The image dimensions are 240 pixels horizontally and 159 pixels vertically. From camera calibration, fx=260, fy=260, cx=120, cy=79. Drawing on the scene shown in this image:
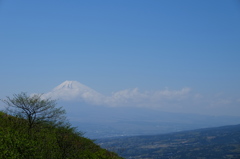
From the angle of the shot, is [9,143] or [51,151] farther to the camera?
[51,151]

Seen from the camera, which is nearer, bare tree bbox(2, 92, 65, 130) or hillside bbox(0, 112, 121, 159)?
hillside bbox(0, 112, 121, 159)

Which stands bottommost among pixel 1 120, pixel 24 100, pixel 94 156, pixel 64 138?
pixel 94 156

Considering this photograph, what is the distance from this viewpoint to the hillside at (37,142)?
26.3 metres

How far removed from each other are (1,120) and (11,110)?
16.1 feet

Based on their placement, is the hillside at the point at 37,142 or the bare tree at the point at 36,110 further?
the bare tree at the point at 36,110

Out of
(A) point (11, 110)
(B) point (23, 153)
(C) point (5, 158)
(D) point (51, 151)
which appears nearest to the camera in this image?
(C) point (5, 158)

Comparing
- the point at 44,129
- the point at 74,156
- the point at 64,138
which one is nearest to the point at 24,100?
the point at 44,129

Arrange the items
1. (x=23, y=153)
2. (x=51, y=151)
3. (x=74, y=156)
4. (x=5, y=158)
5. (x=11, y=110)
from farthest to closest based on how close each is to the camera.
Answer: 1. (x=11, y=110)
2. (x=74, y=156)
3. (x=51, y=151)
4. (x=23, y=153)
5. (x=5, y=158)

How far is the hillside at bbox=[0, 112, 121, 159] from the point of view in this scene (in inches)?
1037

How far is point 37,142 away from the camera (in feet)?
112

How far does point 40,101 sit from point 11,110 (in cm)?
471

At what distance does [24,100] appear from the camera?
42156 mm

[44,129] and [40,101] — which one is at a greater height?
[40,101]

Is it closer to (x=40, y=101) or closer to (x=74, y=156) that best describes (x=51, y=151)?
(x=74, y=156)
